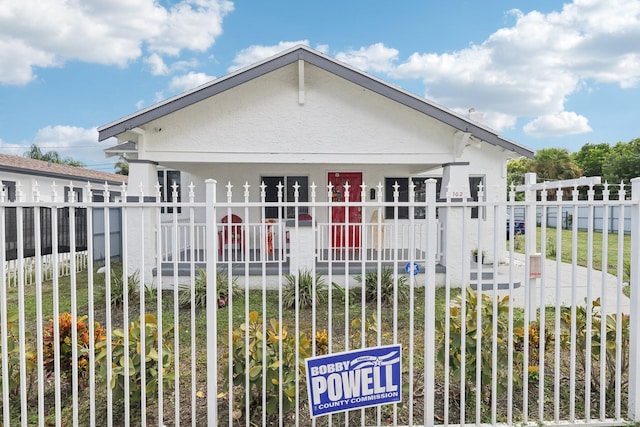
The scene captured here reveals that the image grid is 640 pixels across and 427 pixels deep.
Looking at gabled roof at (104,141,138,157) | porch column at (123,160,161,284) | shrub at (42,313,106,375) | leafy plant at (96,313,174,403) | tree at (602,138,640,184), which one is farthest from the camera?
tree at (602,138,640,184)

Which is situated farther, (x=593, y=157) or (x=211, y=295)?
(x=593, y=157)

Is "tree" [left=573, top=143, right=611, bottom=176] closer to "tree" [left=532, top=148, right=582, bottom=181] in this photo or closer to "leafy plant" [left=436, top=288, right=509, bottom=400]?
"tree" [left=532, top=148, right=582, bottom=181]

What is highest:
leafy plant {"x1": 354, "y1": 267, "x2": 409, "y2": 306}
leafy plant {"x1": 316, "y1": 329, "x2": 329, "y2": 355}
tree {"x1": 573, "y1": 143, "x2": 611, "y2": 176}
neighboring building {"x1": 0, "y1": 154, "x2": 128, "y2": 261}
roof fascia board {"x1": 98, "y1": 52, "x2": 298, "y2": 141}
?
tree {"x1": 573, "y1": 143, "x2": 611, "y2": 176}

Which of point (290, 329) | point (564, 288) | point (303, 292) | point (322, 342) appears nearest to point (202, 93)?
point (303, 292)

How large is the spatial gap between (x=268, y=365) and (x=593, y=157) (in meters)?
51.3

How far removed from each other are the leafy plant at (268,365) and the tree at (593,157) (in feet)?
156

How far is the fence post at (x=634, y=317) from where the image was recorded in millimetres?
3266

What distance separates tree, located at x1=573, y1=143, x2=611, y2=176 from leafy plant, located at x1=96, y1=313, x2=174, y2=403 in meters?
48.4

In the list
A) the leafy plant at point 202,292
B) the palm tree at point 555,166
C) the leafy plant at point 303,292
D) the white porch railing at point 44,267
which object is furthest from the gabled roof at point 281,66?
the palm tree at point 555,166

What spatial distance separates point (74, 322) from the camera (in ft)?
10.1

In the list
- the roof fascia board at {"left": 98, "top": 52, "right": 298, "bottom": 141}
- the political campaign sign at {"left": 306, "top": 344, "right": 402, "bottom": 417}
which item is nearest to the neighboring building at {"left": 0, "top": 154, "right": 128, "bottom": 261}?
the roof fascia board at {"left": 98, "top": 52, "right": 298, "bottom": 141}

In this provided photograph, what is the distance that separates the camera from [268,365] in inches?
125

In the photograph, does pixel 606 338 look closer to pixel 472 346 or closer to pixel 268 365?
pixel 472 346

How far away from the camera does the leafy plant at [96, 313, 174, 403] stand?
312 centimetres
